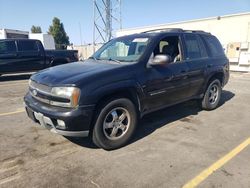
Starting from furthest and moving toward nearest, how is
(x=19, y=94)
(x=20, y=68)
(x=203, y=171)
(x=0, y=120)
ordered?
(x=20, y=68) < (x=19, y=94) < (x=0, y=120) < (x=203, y=171)

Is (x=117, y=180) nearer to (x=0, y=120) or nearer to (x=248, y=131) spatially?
(x=248, y=131)

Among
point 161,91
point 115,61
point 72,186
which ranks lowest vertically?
point 72,186

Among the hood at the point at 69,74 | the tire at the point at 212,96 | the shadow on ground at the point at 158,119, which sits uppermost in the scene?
the hood at the point at 69,74

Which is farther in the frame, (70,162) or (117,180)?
(70,162)

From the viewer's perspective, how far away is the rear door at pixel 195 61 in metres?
5.15

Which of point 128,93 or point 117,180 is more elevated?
point 128,93

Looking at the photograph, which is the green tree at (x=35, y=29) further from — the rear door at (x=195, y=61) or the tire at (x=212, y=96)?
the rear door at (x=195, y=61)

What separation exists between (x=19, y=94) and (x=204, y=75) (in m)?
6.11

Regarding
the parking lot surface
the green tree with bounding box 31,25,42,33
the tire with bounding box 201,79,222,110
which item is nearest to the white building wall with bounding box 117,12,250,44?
the tire with bounding box 201,79,222,110

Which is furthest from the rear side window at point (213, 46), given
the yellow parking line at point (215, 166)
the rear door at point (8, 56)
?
the rear door at point (8, 56)

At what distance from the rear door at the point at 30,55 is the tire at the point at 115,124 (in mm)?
9144

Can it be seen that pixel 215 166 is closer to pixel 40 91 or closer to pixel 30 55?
pixel 40 91

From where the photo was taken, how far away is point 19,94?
27.4 ft

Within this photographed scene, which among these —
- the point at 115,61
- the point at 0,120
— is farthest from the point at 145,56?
the point at 0,120
